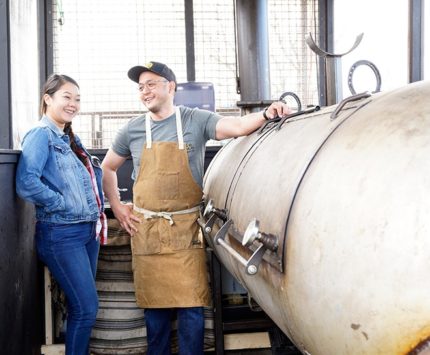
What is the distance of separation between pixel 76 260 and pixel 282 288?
1266 millimetres

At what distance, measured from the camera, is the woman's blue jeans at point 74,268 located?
2188 millimetres

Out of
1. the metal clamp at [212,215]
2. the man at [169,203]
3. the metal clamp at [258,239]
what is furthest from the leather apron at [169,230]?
the metal clamp at [258,239]

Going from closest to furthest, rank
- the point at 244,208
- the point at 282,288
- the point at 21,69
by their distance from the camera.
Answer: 1. the point at 282,288
2. the point at 244,208
3. the point at 21,69

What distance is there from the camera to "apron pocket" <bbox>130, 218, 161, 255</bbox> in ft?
7.97

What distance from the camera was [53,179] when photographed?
84.1 inches

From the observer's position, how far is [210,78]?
176 inches

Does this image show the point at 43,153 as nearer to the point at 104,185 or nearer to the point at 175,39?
the point at 104,185

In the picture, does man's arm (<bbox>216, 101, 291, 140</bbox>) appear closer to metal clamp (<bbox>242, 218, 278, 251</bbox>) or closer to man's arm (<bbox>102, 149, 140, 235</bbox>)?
man's arm (<bbox>102, 149, 140, 235</bbox>)

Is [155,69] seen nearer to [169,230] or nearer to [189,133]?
[189,133]

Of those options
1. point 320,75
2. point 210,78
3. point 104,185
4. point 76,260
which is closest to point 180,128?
point 104,185

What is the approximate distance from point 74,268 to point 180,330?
628 millimetres

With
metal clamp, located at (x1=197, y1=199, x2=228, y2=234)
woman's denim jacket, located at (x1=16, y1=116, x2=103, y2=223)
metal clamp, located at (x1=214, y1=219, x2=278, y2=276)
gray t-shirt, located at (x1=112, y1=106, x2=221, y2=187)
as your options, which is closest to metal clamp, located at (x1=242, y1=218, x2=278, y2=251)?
metal clamp, located at (x1=214, y1=219, x2=278, y2=276)

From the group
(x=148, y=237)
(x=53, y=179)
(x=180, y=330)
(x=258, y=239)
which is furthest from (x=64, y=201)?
(x=258, y=239)

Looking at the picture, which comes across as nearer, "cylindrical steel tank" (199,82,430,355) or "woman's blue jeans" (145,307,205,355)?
"cylindrical steel tank" (199,82,430,355)
